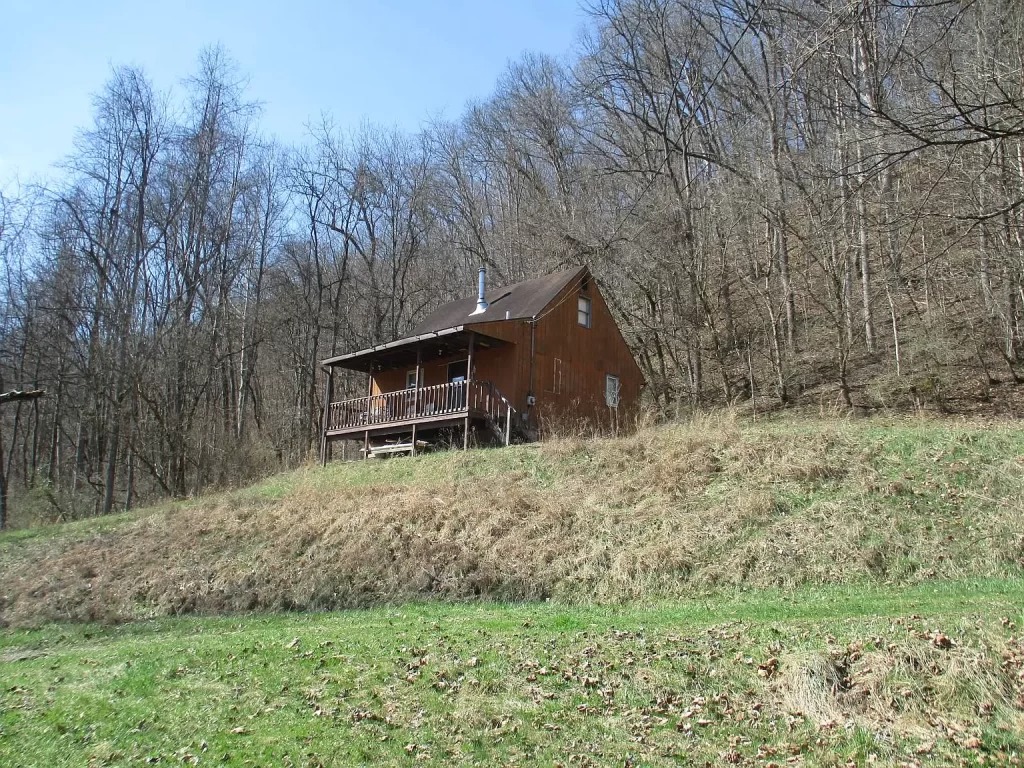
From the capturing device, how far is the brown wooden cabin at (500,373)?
21.4 meters

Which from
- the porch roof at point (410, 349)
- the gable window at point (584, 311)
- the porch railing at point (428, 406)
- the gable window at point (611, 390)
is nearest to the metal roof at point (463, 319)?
the porch roof at point (410, 349)

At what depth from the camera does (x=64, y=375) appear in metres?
29.2

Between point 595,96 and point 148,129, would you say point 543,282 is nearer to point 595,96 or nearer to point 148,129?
point 595,96

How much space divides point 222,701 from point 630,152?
Answer: 87.9 feet

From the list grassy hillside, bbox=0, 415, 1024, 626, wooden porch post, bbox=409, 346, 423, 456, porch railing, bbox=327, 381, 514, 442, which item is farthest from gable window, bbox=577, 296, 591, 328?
grassy hillside, bbox=0, 415, 1024, 626

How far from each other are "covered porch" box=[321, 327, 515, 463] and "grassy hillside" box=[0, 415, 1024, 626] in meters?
2.96

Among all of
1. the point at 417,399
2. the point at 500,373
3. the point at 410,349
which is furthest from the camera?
the point at 410,349

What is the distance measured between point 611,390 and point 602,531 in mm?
12896

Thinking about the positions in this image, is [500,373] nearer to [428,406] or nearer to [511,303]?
[428,406]

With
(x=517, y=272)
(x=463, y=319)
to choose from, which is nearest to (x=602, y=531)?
(x=463, y=319)

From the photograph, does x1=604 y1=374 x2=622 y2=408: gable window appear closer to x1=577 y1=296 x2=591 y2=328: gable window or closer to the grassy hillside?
x1=577 y1=296 x2=591 y2=328: gable window

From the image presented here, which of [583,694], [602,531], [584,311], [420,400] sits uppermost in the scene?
[584,311]

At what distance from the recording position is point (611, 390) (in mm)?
25266

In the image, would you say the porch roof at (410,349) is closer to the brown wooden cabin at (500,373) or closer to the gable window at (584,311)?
the brown wooden cabin at (500,373)
